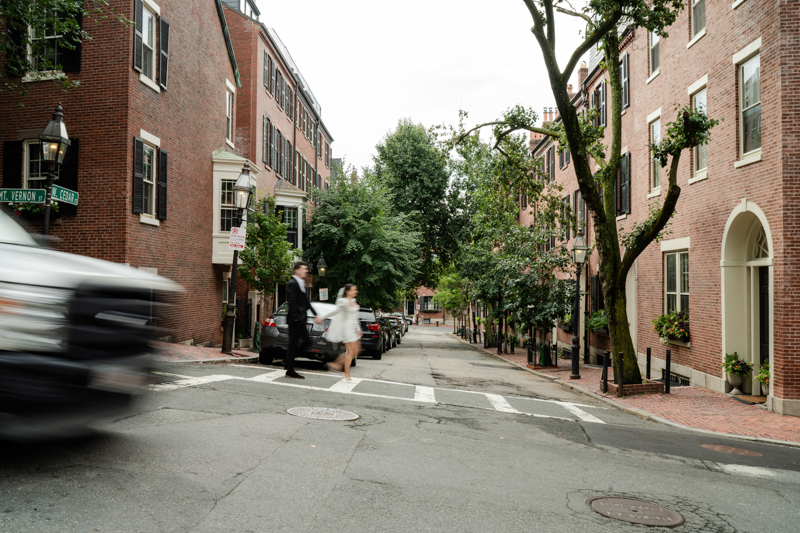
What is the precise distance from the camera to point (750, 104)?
1288 cm

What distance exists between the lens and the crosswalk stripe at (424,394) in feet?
33.4

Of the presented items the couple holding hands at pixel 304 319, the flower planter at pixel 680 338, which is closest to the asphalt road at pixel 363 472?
the couple holding hands at pixel 304 319

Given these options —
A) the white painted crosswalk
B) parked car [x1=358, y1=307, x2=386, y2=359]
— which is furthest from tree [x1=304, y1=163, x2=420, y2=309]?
the white painted crosswalk

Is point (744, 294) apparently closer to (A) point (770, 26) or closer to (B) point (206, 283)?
(A) point (770, 26)

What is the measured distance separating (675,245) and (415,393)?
9.35 m

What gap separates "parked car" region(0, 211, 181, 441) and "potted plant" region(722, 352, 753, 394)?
12.5 metres

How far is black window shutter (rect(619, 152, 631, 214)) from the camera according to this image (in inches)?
821

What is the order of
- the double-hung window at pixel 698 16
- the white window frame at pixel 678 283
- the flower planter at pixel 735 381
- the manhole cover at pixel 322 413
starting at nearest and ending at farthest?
1. the manhole cover at pixel 322 413
2. the flower planter at pixel 735 381
3. the double-hung window at pixel 698 16
4. the white window frame at pixel 678 283

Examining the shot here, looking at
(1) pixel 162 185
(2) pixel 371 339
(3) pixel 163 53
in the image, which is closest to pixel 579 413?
(2) pixel 371 339

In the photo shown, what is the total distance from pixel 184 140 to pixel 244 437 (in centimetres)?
1442

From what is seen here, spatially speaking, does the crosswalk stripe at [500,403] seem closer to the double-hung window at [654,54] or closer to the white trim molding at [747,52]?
the white trim molding at [747,52]

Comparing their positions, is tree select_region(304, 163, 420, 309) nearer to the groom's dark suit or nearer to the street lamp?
the street lamp

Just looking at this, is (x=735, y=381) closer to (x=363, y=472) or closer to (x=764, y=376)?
(x=764, y=376)

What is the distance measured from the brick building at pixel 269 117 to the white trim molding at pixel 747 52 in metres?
15.7
